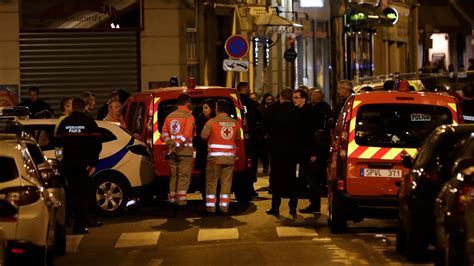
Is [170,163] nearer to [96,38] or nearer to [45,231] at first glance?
[45,231]

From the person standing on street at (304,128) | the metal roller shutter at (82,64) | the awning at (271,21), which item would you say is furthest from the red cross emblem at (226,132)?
the awning at (271,21)

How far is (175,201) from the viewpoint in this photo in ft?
60.7

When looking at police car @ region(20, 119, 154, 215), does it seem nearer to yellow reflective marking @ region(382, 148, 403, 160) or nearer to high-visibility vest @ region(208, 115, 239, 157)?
high-visibility vest @ region(208, 115, 239, 157)

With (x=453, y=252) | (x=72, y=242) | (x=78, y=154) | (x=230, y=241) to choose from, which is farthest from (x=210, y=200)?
(x=453, y=252)

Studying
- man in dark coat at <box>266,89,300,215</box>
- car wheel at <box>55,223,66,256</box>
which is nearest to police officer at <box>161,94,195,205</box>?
man in dark coat at <box>266,89,300,215</box>

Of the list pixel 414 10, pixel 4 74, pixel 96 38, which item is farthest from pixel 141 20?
pixel 414 10

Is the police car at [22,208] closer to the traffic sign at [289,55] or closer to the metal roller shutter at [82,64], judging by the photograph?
the metal roller shutter at [82,64]

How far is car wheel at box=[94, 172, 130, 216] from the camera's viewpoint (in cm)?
1864

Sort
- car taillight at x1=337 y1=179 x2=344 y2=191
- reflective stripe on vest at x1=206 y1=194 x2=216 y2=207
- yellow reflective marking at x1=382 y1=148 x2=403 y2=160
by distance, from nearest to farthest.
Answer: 1. yellow reflective marking at x1=382 y1=148 x2=403 y2=160
2. car taillight at x1=337 y1=179 x2=344 y2=191
3. reflective stripe on vest at x1=206 y1=194 x2=216 y2=207

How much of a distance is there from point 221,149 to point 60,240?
4326 millimetres

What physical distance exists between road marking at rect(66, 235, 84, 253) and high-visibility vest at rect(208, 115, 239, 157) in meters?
2.68

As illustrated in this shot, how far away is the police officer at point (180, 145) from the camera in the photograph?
18.1m

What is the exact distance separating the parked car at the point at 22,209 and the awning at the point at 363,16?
36.5m

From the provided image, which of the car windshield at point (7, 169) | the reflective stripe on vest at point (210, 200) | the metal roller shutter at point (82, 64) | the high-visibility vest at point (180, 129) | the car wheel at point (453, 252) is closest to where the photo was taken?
the car wheel at point (453, 252)
